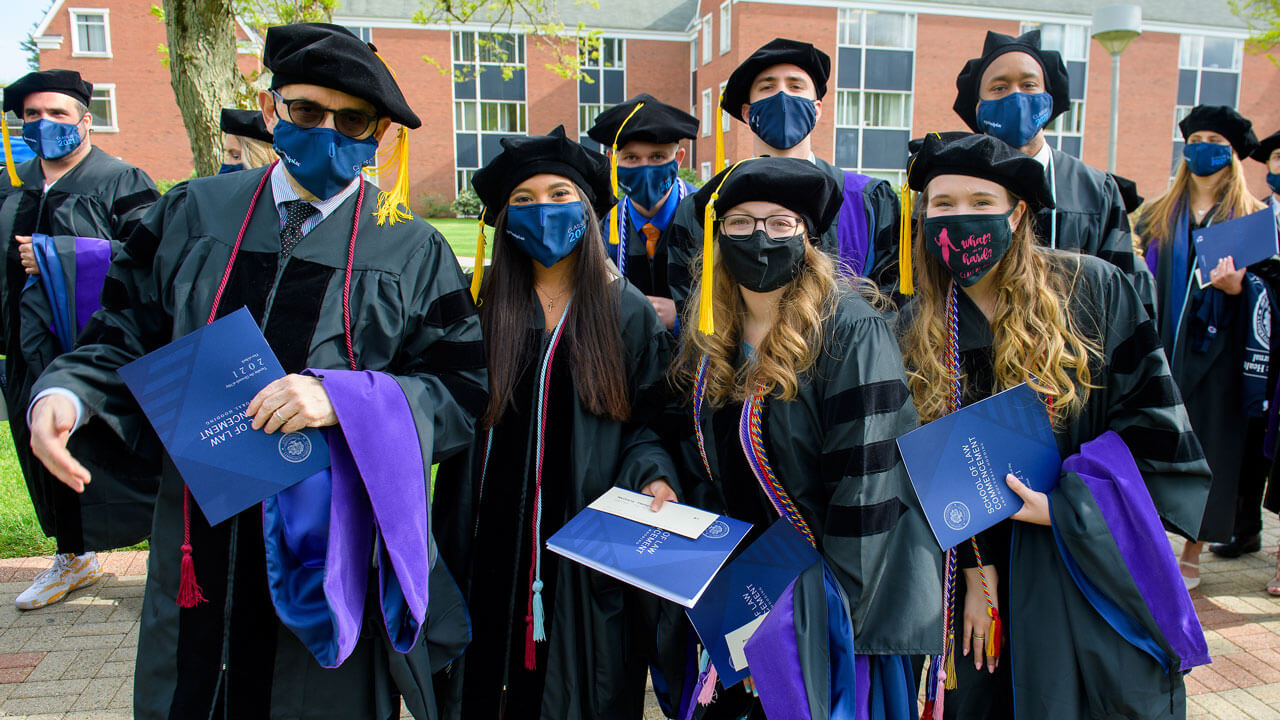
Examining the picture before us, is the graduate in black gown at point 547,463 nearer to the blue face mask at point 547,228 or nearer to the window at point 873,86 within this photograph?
the blue face mask at point 547,228

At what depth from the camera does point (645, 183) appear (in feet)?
13.4

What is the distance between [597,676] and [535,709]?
277 mm

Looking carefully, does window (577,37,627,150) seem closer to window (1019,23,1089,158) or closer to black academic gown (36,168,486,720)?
window (1019,23,1089,158)

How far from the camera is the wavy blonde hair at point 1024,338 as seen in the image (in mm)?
2264

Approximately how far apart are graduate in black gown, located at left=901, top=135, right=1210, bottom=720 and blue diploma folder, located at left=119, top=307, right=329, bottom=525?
182cm

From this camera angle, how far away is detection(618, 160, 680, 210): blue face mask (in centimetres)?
408

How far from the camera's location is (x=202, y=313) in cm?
212

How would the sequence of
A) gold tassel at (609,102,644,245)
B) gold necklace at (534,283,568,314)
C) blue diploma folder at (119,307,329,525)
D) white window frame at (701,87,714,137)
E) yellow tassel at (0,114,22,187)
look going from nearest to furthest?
1. blue diploma folder at (119,307,329,525)
2. gold necklace at (534,283,568,314)
3. gold tassel at (609,102,644,245)
4. yellow tassel at (0,114,22,187)
5. white window frame at (701,87,714,137)

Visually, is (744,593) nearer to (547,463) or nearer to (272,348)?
(547,463)

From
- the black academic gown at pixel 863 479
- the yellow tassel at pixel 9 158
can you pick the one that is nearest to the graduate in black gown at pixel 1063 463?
the black academic gown at pixel 863 479

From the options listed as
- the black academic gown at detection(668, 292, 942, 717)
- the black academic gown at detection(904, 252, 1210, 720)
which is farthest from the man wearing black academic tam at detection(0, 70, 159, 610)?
the black academic gown at detection(904, 252, 1210, 720)

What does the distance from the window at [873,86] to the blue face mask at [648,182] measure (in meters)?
31.9

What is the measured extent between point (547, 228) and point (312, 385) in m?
0.97

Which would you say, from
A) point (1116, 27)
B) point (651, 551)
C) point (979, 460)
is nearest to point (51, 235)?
point (651, 551)
